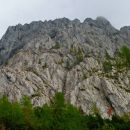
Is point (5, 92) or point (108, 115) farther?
point (5, 92)

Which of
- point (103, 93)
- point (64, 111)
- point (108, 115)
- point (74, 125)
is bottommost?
point (74, 125)

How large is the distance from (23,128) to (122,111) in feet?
361

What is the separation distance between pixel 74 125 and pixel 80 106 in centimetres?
10658

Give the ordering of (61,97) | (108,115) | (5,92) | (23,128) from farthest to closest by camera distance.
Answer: (5,92)
(108,115)
(61,97)
(23,128)

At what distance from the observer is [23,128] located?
3068 inches

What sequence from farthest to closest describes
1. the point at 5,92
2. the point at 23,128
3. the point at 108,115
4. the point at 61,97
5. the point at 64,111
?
the point at 5,92
the point at 108,115
the point at 61,97
the point at 64,111
the point at 23,128

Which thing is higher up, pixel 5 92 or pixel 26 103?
pixel 5 92

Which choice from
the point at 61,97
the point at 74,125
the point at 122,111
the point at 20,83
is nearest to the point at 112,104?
the point at 122,111

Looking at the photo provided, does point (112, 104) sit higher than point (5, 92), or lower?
lower

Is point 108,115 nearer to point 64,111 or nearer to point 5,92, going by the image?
point 5,92

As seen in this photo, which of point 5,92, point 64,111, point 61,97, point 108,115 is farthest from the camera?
point 5,92

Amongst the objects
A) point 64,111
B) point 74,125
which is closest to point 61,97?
point 64,111

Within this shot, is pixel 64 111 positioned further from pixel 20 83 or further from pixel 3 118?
pixel 20 83

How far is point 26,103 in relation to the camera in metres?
97.6
